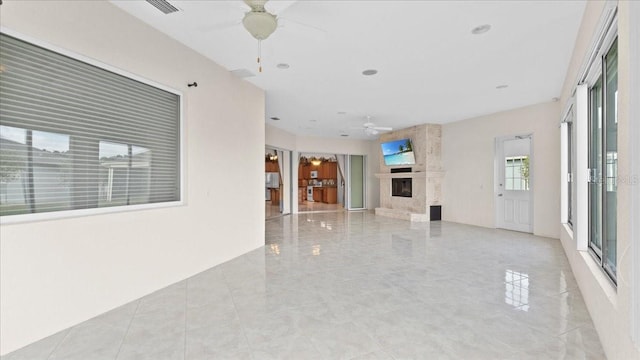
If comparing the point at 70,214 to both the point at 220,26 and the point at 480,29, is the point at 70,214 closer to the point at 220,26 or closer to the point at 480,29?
the point at 220,26

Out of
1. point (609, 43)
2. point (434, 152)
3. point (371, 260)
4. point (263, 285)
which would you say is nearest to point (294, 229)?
point (371, 260)

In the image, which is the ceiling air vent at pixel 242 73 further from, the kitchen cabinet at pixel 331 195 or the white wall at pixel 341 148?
the kitchen cabinet at pixel 331 195

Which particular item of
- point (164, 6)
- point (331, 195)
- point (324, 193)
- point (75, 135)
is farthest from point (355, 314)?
point (324, 193)

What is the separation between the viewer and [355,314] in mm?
2865

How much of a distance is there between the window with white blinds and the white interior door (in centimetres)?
771

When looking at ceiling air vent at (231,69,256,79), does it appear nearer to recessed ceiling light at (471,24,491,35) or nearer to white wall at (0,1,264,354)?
white wall at (0,1,264,354)

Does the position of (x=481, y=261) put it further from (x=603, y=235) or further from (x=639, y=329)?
(x=639, y=329)

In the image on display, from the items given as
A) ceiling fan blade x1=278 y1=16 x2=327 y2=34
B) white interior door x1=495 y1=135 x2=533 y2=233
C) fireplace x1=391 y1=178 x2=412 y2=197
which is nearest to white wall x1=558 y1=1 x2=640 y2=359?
ceiling fan blade x1=278 y1=16 x2=327 y2=34

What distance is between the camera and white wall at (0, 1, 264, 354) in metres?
2.38

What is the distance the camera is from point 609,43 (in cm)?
239

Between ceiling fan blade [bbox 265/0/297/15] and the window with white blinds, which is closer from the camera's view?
the window with white blinds

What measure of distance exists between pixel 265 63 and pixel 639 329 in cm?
460

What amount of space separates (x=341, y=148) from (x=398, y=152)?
2.87 metres

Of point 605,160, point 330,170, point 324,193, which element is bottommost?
point 324,193
